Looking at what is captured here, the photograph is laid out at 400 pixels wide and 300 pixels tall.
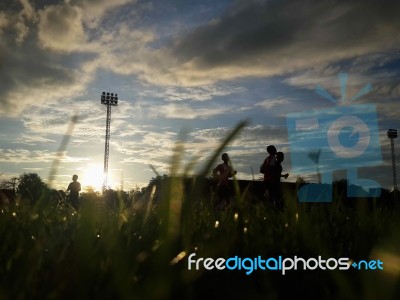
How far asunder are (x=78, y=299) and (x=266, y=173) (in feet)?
32.7

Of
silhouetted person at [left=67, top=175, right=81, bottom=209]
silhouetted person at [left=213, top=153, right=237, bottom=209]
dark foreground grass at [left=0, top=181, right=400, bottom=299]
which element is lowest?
dark foreground grass at [left=0, top=181, right=400, bottom=299]

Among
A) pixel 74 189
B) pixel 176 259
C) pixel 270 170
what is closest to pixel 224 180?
pixel 270 170

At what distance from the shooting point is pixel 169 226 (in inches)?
39.4

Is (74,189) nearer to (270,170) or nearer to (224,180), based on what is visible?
(270,170)

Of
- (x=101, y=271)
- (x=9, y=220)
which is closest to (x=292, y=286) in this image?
(x=101, y=271)

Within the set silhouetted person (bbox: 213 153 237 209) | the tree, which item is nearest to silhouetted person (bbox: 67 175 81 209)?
silhouetted person (bbox: 213 153 237 209)

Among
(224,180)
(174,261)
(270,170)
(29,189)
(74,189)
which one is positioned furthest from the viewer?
(74,189)

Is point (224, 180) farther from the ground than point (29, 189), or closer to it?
farther from the ground

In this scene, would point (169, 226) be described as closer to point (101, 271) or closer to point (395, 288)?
point (101, 271)

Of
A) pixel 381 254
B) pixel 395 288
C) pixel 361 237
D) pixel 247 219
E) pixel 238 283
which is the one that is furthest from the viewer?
pixel 247 219

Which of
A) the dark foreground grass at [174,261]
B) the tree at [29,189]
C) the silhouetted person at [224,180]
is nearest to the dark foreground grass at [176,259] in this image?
the dark foreground grass at [174,261]

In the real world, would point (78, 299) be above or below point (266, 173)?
below

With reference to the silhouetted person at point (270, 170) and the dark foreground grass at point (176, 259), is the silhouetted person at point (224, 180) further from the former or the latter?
the silhouetted person at point (270, 170)

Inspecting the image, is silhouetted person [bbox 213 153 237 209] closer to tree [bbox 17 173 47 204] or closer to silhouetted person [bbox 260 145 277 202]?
silhouetted person [bbox 260 145 277 202]
